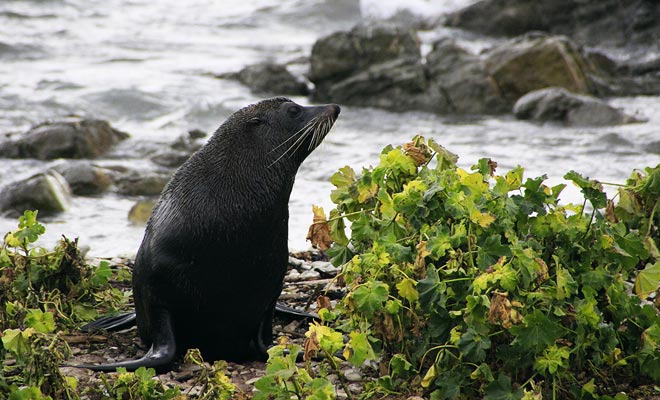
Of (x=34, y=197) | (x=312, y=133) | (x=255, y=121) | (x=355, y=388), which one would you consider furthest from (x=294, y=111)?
(x=34, y=197)

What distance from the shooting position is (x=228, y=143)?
503 cm

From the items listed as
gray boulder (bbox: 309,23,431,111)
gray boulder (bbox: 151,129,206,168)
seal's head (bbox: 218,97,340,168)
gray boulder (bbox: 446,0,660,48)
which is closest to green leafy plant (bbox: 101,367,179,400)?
seal's head (bbox: 218,97,340,168)

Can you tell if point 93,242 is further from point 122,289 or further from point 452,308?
point 452,308

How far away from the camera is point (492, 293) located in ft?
13.1

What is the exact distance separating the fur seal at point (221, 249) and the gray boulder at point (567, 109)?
1078 centimetres

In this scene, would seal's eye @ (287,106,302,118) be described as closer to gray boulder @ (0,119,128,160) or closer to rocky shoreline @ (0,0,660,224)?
rocky shoreline @ (0,0,660,224)

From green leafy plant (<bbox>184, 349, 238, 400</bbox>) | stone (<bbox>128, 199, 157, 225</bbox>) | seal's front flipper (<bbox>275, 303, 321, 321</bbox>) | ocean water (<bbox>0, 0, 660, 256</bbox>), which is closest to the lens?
green leafy plant (<bbox>184, 349, 238, 400</bbox>)

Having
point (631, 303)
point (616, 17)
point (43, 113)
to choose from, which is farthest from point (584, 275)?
point (616, 17)

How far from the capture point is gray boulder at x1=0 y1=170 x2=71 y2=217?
11383 millimetres

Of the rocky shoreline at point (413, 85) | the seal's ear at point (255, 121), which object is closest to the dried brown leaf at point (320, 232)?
the seal's ear at point (255, 121)

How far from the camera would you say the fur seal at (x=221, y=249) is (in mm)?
4770

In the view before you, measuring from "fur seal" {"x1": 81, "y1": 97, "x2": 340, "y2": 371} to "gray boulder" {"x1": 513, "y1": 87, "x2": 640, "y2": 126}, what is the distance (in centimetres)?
1078

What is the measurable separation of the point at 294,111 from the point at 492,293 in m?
1.79

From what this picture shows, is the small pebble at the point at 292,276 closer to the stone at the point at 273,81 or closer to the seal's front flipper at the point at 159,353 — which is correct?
the seal's front flipper at the point at 159,353
